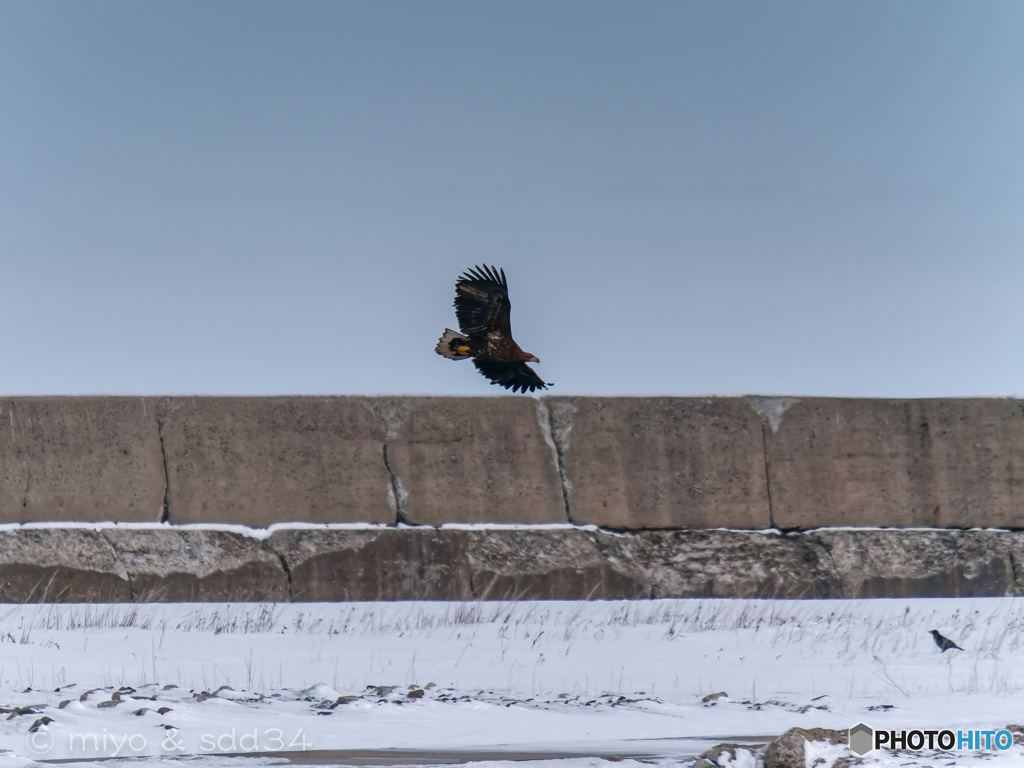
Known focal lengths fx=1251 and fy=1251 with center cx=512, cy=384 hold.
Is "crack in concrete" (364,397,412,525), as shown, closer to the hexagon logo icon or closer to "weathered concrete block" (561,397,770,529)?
"weathered concrete block" (561,397,770,529)

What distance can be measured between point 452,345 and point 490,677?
148 inches

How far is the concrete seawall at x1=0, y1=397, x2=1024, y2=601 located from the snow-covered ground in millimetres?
334

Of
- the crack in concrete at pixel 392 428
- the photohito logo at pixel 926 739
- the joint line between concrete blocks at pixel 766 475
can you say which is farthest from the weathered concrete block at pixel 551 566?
the photohito logo at pixel 926 739

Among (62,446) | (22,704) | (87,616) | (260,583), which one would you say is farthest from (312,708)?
(62,446)

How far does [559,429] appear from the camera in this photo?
895 cm

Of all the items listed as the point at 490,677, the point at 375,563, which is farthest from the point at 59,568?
the point at 490,677

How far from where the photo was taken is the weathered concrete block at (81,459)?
849 cm

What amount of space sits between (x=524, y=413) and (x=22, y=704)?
187 inches

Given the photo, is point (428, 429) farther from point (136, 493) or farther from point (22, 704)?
point (22, 704)

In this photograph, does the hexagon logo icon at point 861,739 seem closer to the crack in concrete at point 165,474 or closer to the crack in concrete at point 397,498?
the crack in concrete at point 397,498

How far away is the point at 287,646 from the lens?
22.0ft

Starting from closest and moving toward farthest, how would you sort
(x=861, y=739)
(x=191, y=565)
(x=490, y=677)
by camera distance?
(x=861, y=739), (x=490, y=677), (x=191, y=565)

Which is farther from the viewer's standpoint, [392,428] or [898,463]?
[898,463]

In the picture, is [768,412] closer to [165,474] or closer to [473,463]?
[473,463]
